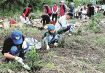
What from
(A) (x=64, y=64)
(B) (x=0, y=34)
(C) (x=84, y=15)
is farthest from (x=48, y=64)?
(C) (x=84, y=15)

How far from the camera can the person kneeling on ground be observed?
914cm

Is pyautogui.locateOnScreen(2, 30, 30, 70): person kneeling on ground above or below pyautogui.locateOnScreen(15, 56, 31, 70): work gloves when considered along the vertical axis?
above


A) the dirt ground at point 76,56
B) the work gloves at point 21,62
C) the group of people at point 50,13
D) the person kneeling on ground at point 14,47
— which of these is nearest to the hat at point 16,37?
the person kneeling on ground at point 14,47

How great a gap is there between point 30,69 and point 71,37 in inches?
217

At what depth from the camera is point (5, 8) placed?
76.0ft

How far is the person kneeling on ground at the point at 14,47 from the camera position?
9141 millimetres

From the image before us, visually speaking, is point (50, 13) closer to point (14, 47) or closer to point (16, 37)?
point (14, 47)

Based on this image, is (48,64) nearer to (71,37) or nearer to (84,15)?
(71,37)

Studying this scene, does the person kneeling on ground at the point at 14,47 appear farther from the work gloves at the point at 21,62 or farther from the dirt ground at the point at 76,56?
the dirt ground at the point at 76,56

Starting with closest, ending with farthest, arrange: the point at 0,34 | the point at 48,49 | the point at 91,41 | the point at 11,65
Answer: the point at 11,65 < the point at 48,49 < the point at 91,41 < the point at 0,34

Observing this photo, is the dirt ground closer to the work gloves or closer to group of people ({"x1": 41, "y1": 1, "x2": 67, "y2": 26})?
the work gloves

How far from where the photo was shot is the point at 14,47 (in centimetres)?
933

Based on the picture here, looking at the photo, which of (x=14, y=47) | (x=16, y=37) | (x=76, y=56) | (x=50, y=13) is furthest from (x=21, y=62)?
(x=50, y=13)

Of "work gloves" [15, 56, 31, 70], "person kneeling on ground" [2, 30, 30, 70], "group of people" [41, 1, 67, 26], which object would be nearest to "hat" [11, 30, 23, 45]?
"person kneeling on ground" [2, 30, 30, 70]
